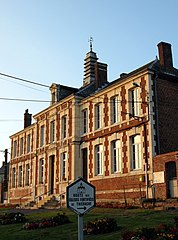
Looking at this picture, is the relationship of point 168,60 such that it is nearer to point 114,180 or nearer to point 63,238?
point 114,180

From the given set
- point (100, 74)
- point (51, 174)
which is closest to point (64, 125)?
point (51, 174)

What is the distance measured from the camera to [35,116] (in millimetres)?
33969

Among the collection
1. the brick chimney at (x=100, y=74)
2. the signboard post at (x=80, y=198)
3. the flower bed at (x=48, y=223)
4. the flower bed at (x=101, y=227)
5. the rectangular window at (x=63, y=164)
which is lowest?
the flower bed at (x=48, y=223)

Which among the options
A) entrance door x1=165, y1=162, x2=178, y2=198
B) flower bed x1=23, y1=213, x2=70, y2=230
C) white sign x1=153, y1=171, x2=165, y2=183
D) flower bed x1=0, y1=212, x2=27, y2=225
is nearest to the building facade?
white sign x1=153, y1=171, x2=165, y2=183

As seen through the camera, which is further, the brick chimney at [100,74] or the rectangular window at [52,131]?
A: the rectangular window at [52,131]

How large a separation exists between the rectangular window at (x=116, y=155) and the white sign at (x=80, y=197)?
15.8m

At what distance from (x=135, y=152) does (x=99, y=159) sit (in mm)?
4115

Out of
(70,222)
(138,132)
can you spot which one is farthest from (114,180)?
(70,222)

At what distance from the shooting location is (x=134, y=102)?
2253cm

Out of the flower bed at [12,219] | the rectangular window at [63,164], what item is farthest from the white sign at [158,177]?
the rectangular window at [63,164]

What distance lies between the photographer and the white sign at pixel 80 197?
720 centimetres

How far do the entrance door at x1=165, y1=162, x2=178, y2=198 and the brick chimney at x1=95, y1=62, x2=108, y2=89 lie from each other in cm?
1166

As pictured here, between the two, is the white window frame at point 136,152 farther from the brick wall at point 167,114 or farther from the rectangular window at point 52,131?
the rectangular window at point 52,131

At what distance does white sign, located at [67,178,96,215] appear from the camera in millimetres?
7199
